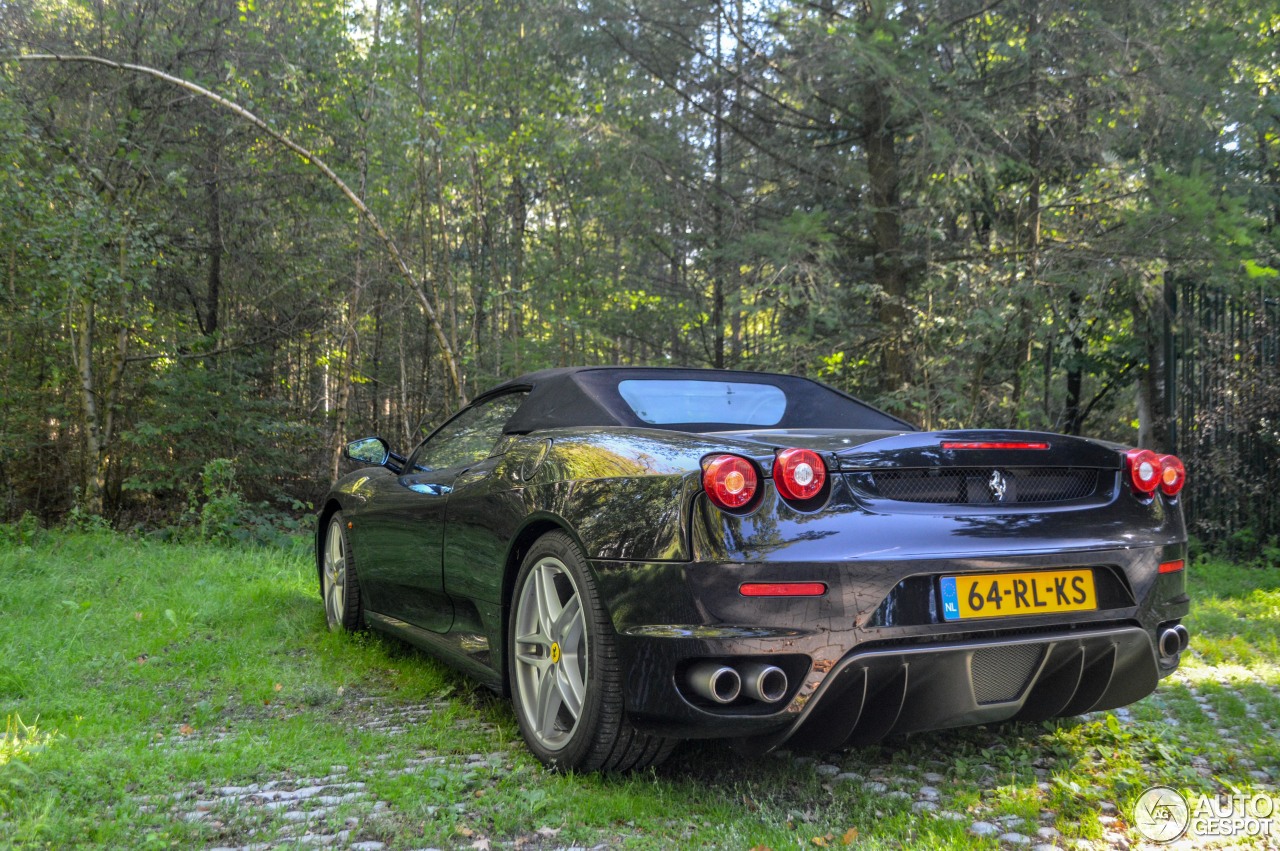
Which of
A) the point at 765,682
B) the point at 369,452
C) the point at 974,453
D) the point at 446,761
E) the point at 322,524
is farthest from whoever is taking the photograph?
the point at 322,524

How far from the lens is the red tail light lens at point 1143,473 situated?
2947mm

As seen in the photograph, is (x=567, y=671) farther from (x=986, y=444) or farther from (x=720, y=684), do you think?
(x=986, y=444)

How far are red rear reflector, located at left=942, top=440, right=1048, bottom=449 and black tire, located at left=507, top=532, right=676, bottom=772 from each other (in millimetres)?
1070

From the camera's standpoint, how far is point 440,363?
17359 mm

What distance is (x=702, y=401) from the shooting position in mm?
3650

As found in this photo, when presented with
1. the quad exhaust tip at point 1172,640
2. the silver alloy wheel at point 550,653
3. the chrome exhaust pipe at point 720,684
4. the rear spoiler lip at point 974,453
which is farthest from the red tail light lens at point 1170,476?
the silver alloy wheel at point 550,653

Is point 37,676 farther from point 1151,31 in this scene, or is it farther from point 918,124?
point 1151,31

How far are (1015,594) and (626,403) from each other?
4.78 ft

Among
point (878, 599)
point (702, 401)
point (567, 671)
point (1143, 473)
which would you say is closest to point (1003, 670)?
point (878, 599)

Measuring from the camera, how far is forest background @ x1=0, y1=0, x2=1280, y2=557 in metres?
8.82

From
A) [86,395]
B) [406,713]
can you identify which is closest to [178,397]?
[86,395]

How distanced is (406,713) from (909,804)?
198 centimetres

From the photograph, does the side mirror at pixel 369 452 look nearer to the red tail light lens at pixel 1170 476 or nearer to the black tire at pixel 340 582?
the black tire at pixel 340 582

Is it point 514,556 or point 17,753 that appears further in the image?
point 514,556
